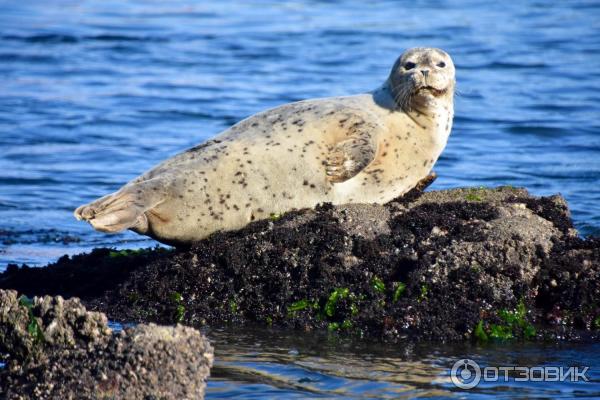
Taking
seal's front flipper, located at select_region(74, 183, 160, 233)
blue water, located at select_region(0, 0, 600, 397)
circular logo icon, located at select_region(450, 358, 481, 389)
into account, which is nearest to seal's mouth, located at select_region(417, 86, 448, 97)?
seal's front flipper, located at select_region(74, 183, 160, 233)

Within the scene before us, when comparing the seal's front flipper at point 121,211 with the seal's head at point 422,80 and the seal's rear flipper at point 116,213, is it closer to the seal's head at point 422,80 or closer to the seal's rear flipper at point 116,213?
the seal's rear flipper at point 116,213

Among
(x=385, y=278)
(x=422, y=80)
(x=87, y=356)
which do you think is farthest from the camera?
(x=422, y=80)

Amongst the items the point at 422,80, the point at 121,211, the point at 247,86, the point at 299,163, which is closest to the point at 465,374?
the point at 299,163

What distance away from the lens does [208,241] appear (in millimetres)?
6445

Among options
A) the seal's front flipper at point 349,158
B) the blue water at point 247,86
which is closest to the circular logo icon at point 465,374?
the blue water at point 247,86

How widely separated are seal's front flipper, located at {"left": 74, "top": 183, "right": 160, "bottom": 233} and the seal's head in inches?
73.2

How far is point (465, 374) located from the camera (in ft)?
17.3

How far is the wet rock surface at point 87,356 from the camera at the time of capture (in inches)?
169

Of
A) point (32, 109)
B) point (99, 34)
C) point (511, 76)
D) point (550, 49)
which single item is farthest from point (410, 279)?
point (99, 34)

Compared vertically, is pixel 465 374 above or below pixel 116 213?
below

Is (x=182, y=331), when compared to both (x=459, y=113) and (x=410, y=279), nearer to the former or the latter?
(x=410, y=279)

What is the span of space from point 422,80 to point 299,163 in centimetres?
105

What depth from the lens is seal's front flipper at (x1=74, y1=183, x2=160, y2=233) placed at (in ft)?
20.0

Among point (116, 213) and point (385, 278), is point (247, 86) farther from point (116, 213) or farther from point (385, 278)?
point (385, 278)
